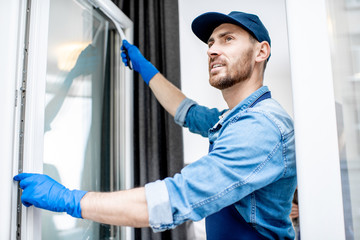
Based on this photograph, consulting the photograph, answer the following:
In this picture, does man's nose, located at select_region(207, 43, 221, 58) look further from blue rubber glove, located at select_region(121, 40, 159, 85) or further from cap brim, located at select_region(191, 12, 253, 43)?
blue rubber glove, located at select_region(121, 40, 159, 85)

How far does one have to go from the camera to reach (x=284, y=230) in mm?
995

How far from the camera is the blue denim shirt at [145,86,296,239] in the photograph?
2.45ft

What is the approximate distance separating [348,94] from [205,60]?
4.53 feet

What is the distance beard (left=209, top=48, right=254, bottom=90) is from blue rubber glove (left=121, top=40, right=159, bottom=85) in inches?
16.8

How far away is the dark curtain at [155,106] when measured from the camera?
1.64 meters

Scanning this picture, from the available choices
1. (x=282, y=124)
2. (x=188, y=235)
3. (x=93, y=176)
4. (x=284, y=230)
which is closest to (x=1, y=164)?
(x=93, y=176)

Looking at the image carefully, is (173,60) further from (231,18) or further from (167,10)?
(231,18)

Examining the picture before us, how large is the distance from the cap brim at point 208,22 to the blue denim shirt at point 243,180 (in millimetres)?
455

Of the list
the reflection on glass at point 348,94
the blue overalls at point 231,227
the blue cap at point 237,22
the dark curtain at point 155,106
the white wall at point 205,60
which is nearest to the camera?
the reflection on glass at point 348,94

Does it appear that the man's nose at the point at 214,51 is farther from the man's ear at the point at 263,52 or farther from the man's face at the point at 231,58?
the man's ear at the point at 263,52

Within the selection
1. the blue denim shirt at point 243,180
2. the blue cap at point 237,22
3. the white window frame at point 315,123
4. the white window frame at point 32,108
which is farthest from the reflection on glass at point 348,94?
the white window frame at point 32,108

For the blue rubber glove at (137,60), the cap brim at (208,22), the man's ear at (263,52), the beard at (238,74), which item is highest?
the cap brim at (208,22)

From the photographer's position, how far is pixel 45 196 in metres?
0.79

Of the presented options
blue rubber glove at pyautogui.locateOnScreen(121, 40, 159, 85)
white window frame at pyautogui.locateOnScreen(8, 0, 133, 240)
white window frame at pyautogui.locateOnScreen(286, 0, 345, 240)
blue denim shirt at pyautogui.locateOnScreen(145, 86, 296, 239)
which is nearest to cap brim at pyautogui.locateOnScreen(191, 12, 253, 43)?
blue rubber glove at pyautogui.locateOnScreen(121, 40, 159, 85)
